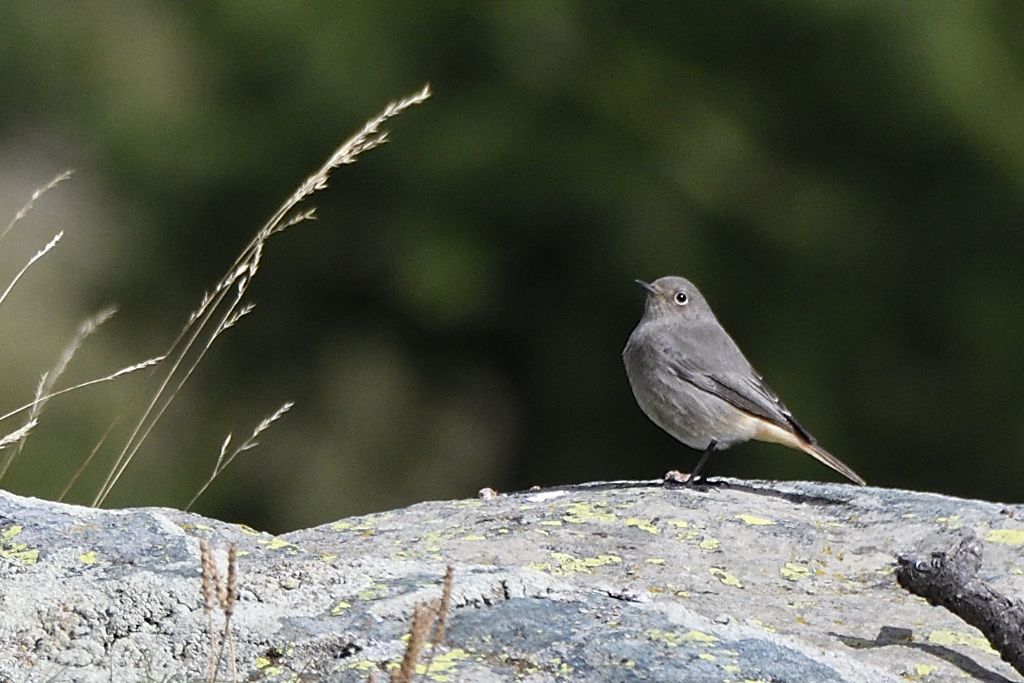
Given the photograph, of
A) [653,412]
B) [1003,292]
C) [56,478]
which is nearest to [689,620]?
[653,412]

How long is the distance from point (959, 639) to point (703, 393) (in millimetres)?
4134

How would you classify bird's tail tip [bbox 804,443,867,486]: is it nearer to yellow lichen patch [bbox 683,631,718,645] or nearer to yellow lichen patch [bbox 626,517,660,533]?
yellow lichen patch [bbox 626,517,660,533]

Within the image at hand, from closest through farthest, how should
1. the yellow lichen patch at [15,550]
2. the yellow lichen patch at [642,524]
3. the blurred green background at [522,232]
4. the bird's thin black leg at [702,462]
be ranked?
the yellow lichen patch at [15,550]
the yellow lichen patch at [642,524]
the bird's thin black leg at [702,462]
the blurred green background at [522,232]

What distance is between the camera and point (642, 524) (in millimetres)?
4480

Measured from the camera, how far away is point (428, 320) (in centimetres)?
1106

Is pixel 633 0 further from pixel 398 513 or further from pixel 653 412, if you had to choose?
pixel 398 513

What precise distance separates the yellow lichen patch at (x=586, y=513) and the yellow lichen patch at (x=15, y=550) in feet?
5.42

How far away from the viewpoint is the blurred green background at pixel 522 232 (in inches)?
413

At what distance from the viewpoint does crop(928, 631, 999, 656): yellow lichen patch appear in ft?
11.5

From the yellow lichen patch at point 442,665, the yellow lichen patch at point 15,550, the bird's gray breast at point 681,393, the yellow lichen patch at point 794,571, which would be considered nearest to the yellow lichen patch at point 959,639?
the yellow lichen patch at point 794,571

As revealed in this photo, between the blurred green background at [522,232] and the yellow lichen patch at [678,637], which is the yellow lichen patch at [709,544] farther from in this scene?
the blurred green background at [522,232]

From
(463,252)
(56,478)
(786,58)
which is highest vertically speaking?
(786,58)

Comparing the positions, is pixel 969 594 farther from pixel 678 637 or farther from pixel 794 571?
pixel 794 571

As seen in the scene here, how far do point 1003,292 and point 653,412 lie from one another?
3.92 meters
